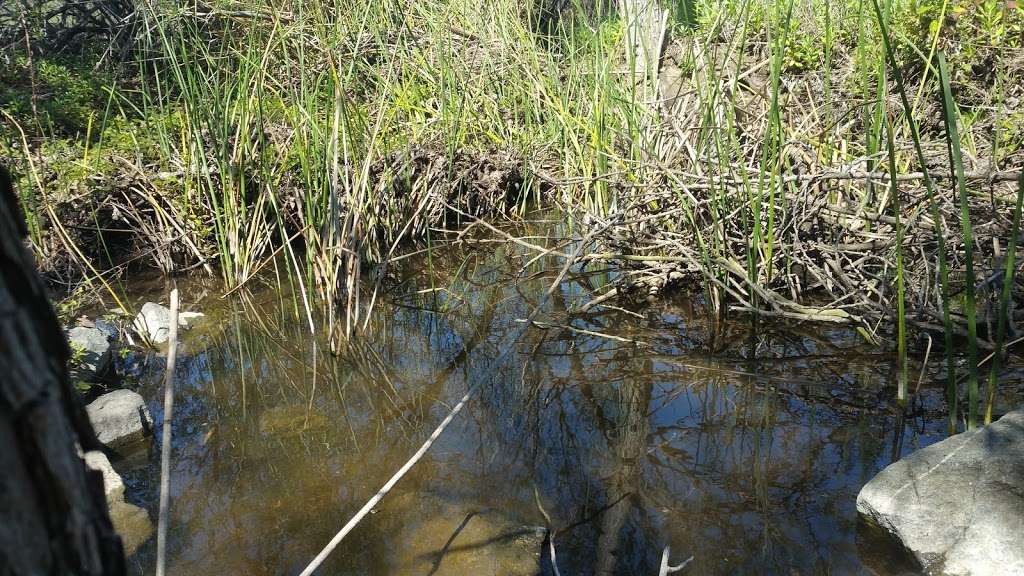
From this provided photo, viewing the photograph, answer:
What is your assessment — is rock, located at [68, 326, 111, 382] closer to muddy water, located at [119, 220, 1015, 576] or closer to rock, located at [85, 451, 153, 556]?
muddy water, located at [119, 220, 1015, 576]

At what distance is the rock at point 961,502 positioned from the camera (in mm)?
1524

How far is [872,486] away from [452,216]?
11.9 ft

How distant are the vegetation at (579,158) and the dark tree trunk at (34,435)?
61.0 inches

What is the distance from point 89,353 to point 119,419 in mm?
506

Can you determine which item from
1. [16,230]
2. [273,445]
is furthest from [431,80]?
[16,230]

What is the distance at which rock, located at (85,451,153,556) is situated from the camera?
6.12 ft

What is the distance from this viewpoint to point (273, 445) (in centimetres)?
231

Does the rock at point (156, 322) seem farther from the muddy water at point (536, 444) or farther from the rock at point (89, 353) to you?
the rock at point (89, 353)

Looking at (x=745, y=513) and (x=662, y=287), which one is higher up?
(x=662, y=287)

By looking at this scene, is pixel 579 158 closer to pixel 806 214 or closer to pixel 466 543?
pixel 806 214

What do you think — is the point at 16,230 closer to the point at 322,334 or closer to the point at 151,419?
the point at 151,419

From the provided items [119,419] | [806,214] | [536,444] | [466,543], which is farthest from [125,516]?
[806,214]

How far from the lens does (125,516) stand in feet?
6.35

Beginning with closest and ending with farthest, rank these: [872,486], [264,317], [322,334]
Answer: [872,486], [322,334], [264,317]
